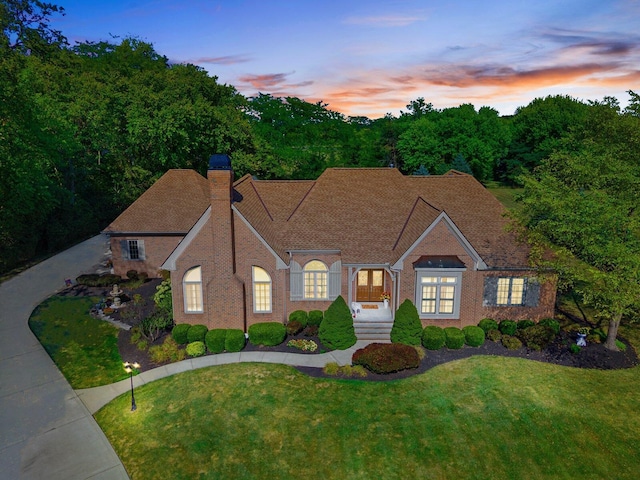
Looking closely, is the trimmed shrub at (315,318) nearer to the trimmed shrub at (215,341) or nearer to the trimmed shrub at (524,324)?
the trimmed shrub at (215,341)

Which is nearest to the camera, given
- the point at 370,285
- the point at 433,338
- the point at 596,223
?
the point at 596,223

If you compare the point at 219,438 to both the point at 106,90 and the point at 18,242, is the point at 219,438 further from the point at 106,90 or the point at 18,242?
the point at 106,90

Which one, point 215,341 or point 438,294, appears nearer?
point 215,341

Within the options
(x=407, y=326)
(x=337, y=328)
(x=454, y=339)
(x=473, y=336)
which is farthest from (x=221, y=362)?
(x=473, y=336)

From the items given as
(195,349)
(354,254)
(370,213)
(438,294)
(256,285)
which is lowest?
(195,349)

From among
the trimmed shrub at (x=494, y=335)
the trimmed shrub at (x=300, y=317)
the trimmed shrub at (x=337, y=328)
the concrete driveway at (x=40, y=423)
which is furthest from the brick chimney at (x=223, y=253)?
the trimmed shrub at (x=494, y=335)

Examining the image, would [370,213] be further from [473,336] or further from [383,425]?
[383,425]
